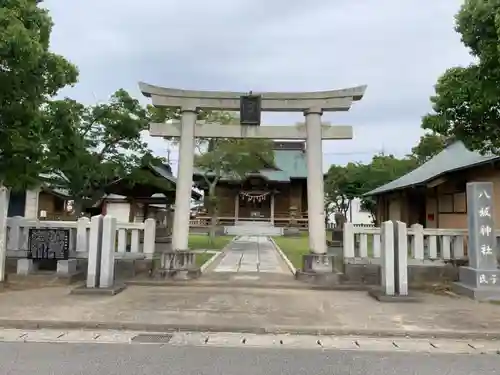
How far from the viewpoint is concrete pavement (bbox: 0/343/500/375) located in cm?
488

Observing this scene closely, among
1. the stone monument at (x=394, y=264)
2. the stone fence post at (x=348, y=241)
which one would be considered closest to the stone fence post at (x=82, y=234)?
the stone fence post at (x=348, y=241)

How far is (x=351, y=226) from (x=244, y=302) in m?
3.62

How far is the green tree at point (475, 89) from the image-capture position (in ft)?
26.7

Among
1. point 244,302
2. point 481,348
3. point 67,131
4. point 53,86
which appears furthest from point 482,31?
point 67,131

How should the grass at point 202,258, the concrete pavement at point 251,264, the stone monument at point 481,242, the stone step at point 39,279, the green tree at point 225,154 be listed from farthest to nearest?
the green tree at point 225,154 → the grass at point 202,258 → the concrete pavement at point 251,264 → the stone step at point 39,279 → the stone monument at point 481,242

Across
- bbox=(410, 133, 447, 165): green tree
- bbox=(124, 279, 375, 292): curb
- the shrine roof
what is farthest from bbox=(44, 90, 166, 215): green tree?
bbox=(410, 133, 447, 165): green tree

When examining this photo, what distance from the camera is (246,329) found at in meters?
6.68

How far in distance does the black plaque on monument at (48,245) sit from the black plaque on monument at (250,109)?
17.1ft

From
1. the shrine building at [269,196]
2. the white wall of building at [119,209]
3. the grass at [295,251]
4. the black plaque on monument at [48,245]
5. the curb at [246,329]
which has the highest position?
the shrine building at [269,196]

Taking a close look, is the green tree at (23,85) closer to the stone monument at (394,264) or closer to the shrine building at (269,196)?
the stone monument at (394,264)

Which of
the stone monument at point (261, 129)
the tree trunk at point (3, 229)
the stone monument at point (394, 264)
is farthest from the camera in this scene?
the stone monument at point (261, 129)

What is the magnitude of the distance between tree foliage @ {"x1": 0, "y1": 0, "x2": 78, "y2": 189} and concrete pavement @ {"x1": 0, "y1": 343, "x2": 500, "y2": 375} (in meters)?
5.09

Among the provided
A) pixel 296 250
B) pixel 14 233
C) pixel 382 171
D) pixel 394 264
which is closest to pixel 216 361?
pixel 394 264

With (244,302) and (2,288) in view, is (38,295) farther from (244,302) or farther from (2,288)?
(244,302)
